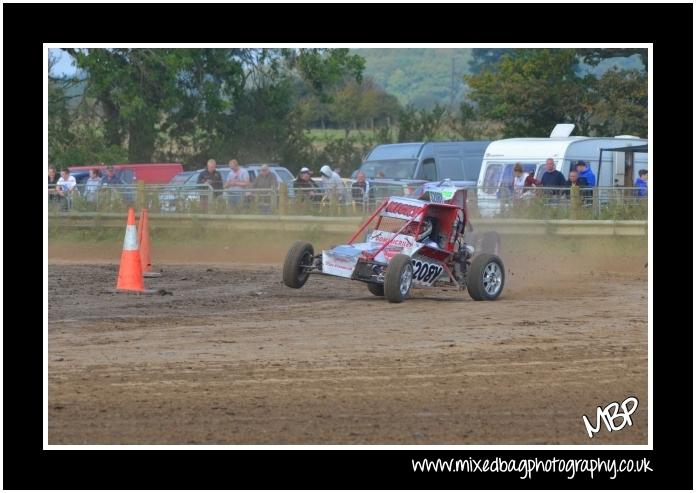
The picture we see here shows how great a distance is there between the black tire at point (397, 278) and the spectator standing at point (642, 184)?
8397 mm

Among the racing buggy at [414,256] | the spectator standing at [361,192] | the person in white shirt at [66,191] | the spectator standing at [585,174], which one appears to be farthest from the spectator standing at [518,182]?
the person in white shirt at [66,191]

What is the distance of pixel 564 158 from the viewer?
981 inches

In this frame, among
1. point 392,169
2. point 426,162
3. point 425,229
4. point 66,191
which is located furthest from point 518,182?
point 66,191

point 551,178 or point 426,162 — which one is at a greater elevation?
point 426,162

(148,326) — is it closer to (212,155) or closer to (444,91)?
(212,155)

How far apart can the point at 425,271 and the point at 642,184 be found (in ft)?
29.4

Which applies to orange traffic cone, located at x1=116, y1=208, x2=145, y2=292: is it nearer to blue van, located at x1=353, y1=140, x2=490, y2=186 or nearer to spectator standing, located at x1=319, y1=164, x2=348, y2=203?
spectator standing, located at x1=319, y1=164, x2=348, y2=203

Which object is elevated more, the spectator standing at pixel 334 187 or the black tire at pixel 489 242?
the spectator standing at pixel 334 187

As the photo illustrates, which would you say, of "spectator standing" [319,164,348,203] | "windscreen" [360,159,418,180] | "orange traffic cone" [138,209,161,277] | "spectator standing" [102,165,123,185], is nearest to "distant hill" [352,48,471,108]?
"windscreen" [360,159,418,180]

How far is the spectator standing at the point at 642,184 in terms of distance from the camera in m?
21.3

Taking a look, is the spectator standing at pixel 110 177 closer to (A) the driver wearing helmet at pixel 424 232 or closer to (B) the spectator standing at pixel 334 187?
(B) the spectator standing at pixel 334 187

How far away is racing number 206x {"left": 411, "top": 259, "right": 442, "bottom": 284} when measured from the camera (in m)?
14.6

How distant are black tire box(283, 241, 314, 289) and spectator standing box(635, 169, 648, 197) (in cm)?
843

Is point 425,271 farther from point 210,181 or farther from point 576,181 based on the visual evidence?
point 210,181
